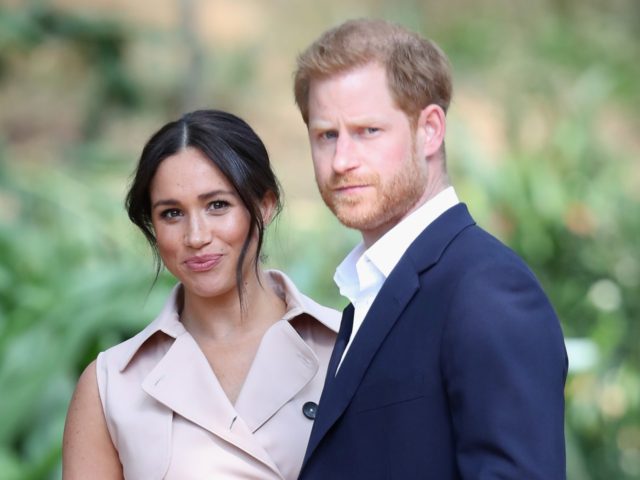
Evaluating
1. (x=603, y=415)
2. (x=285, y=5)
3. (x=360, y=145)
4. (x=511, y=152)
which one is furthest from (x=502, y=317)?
(x=285, y=5)

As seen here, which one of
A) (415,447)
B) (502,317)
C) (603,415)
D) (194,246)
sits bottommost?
(603,415)

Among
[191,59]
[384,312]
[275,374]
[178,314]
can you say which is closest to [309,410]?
[275,374]

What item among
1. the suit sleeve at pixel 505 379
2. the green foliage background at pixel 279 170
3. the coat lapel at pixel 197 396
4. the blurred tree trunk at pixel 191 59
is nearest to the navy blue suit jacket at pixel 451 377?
the suit sleeve at pixel 505 379

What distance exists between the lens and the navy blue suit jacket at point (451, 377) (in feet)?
5.97

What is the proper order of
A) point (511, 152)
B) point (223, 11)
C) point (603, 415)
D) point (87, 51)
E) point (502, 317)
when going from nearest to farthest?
point (502, 317) → point (603, 415) → point (511, 152) → point (87, 51) → point (223, 11)

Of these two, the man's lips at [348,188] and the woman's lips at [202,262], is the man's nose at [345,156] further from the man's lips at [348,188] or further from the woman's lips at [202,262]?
the woman's lips at [202,262]

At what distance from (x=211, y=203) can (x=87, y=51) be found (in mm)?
10181

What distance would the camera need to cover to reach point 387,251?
6.93 ft

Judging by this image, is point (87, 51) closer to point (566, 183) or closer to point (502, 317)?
point (566, 183)

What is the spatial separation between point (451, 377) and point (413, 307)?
175 mm

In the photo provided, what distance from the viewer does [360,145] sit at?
2.07 metres

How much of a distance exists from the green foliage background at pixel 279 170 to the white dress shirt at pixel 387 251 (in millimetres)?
948

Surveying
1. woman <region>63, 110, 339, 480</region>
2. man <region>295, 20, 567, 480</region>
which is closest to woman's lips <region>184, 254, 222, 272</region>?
woman <region>63, 110, 339, 480</region>

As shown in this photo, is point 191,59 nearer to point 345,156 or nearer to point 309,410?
point 309,410
